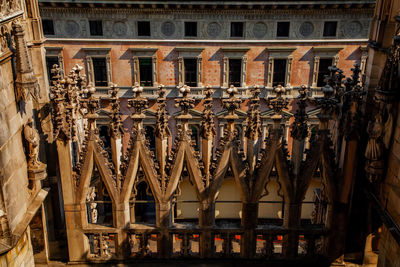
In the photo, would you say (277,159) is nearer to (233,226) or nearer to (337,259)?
(233,226)

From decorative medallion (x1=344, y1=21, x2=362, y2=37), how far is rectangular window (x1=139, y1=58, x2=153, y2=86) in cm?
1559

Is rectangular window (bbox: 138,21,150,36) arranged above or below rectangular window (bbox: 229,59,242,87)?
above

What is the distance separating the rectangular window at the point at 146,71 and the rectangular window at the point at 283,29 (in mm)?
10358

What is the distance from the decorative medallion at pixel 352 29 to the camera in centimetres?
3453

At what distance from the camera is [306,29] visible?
3488 centimetres

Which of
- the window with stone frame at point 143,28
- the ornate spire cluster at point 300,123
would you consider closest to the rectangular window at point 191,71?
the window with stone frame at point 143,28

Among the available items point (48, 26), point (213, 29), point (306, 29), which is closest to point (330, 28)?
point (306, 29)

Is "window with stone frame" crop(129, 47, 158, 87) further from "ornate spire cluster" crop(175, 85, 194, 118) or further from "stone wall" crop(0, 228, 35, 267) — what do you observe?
"stone wall" crop(0, 228, 35, 267)

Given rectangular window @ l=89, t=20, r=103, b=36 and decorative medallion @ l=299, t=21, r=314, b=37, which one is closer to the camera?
rectangular window @ l=89, t=20, r=103, b=36

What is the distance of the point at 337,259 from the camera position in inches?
359

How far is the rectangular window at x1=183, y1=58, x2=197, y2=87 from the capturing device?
35.5m

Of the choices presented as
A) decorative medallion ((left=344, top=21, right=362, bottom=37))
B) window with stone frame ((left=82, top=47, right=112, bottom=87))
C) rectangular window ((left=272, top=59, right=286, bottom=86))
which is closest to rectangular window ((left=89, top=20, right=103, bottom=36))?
window with stone frame ((left=82, top=47, right=112, bottom=87))

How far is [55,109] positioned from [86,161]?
117cm

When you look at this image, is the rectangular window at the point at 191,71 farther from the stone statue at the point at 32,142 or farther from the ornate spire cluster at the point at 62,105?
the stone statue at the point at 32,142
